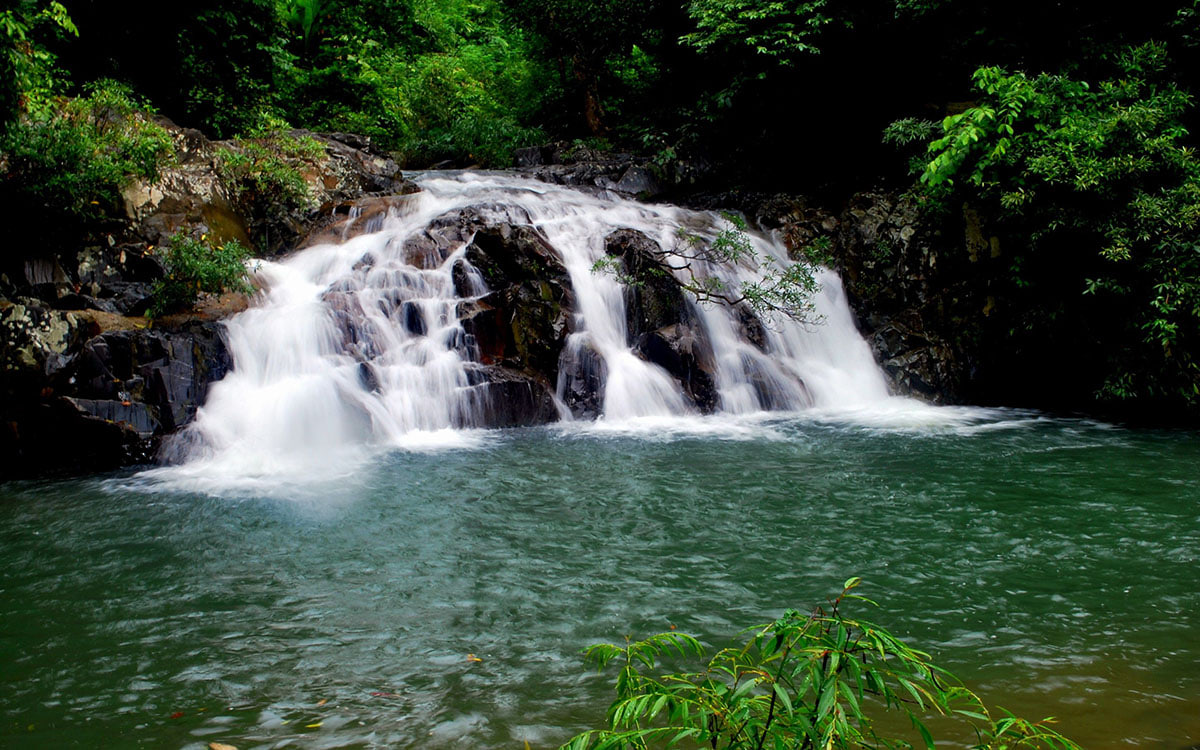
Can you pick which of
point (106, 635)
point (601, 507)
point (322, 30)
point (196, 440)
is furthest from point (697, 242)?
point (322, 30)

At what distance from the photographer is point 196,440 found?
25.7ft

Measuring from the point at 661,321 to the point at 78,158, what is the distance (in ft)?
25.4

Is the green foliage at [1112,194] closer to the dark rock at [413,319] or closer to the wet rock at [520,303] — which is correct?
the wet rock at [520,303]

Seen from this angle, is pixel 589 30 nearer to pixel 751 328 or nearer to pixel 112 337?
pixel 751 328

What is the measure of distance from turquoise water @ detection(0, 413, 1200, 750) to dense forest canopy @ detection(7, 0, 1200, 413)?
3690 millimetres

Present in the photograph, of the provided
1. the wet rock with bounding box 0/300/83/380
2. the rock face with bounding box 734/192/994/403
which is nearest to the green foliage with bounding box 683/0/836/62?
the rock face with bounding box 734/192/994/403

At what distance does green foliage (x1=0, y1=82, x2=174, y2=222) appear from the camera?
844 cm

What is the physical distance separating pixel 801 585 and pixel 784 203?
11266 millimetres

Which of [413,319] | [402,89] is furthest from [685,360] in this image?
[402,89]

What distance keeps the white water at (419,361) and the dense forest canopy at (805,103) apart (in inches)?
98.3

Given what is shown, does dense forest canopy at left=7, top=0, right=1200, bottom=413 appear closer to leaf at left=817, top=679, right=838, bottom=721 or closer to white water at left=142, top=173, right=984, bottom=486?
white water at left=142, top=173, right=984, bottom=486

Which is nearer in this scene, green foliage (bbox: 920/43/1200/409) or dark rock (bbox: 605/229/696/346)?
green foliage (bbox: 920/43/1200/409)

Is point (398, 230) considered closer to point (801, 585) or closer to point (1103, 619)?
point (801, 585)

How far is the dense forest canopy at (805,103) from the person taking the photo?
9.30 m
